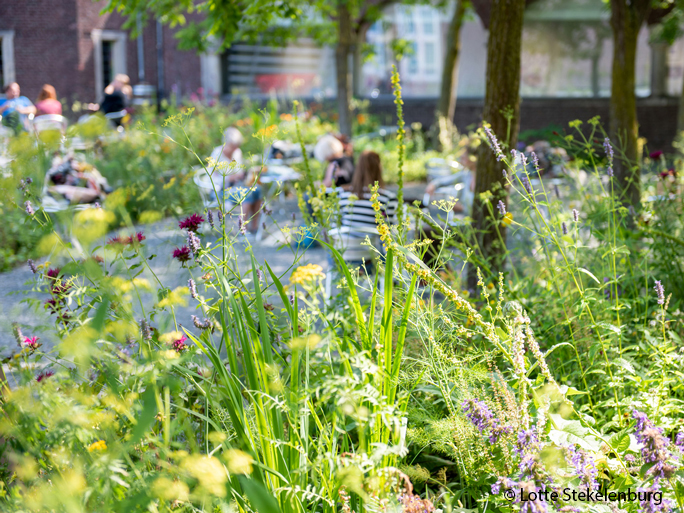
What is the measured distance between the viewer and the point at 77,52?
18.3m

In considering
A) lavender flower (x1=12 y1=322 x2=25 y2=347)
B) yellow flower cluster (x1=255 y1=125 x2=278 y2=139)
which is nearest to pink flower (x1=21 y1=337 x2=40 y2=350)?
lavender flower (x1=12 y1=322 x2=25 y2=347)

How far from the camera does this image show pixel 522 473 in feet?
4.25

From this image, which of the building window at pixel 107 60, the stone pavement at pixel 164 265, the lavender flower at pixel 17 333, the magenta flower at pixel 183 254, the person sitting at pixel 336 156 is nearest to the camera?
the lavender flower at pixel 17 333

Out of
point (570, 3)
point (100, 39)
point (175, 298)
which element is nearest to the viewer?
point (175, 298)

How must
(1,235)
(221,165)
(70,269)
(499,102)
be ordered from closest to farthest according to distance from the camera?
(70,269) → (221,165) → (499,102) → (1,235)

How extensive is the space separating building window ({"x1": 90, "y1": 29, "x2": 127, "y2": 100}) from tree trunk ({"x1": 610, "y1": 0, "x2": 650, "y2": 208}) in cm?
1730

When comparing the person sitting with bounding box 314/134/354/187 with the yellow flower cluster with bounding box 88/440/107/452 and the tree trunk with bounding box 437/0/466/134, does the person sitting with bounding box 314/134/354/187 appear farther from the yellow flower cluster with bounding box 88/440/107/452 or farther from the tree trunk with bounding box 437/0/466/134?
the tree trunk with bounding box 437/0/466/134

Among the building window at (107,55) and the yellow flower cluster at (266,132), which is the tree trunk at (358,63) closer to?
the building window at (107,55)

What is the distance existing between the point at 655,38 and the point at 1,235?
14222 mm

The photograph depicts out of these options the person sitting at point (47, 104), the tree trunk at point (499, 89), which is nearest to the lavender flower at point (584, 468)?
the tree trunk at point (499, 89)

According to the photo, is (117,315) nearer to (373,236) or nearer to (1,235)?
(373,236)

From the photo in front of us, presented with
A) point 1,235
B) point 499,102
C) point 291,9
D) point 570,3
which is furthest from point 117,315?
point 570,3

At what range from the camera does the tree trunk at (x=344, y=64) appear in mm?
8305

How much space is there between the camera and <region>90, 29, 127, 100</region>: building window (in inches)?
737
